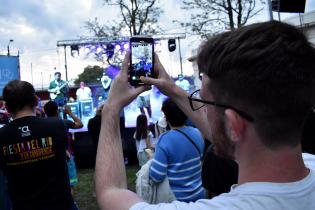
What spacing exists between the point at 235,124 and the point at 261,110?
2.7 inches

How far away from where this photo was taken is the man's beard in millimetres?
1074

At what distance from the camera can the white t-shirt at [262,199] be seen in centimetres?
97

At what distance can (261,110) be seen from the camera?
39.2 inches

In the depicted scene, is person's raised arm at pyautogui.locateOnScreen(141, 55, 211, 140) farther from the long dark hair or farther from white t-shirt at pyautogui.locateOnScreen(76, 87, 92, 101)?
white t-shirt at pyautogui.locateOnScreen(76, 87, 92, 101)

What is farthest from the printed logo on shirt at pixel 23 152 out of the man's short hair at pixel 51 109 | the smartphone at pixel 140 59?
the man's short hair at pixel 51 109

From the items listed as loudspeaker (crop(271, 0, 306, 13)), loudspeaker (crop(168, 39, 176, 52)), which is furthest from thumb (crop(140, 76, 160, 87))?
loudspeaker (crop(168, 39, 176, 52))

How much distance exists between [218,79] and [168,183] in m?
2.35

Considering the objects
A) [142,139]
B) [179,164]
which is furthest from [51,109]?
[179,164]

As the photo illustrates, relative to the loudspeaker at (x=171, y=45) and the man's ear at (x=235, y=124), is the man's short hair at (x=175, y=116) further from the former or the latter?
the loudspeaker at (x=171, y=45)

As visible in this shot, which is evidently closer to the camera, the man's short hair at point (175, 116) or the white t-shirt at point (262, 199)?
the white t-shirt at point (262, 199)

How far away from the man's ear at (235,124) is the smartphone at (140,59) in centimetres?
50

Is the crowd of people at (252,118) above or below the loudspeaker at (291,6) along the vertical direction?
below

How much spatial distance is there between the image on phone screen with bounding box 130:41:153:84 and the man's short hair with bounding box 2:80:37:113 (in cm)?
128

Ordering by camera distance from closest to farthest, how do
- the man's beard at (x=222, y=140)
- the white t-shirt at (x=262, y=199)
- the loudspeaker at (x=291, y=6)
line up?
1. the white t-shirt at (x=262, y=199)
2. the man's beard at (x=222, y=140)
3. the loudspeaker at (x=291, y=6)
